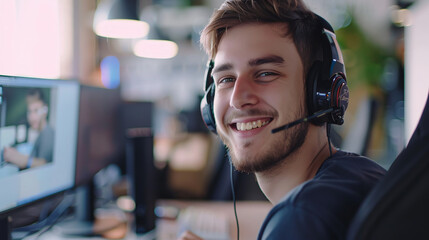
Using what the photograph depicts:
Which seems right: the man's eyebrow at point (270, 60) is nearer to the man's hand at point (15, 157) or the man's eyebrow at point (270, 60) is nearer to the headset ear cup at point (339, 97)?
the headset ear cup at point (339, 97)

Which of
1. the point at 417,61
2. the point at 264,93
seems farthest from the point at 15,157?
the point at 417,61

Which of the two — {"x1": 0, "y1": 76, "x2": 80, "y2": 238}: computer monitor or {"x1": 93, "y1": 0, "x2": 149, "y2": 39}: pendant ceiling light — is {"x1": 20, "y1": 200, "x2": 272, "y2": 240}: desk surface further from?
{"x1": 93, "y1": 0, "x2": 149, "y2": 39}: pendant ceiling light

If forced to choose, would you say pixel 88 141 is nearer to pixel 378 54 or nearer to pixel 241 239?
pixel 241 239

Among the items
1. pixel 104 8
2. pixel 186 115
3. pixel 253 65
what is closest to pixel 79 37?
pixel 104 8

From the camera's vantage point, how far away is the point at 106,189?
69.3 inches

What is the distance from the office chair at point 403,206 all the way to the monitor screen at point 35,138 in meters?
0.83

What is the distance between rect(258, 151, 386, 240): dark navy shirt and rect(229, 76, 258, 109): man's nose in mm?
281

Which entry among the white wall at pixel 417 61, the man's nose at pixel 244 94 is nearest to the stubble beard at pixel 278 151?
the man's nose at pixel 244 94

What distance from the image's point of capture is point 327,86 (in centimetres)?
78

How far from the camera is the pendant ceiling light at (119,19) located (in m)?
2.43

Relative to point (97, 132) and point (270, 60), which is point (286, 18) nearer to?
point (270, 60)

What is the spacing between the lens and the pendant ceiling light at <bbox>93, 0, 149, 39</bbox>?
2430 mm

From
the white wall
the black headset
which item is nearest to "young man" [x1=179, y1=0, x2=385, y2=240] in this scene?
the black headset

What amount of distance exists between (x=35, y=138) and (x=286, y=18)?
0.77m
